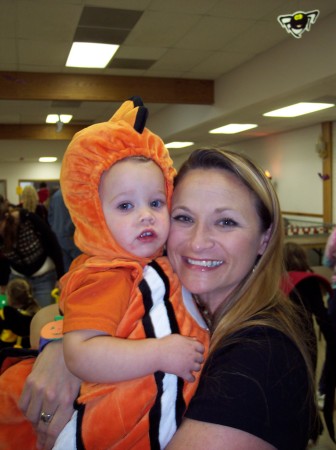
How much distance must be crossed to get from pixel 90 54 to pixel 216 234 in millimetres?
4936

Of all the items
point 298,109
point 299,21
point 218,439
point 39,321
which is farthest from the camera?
point 298,109

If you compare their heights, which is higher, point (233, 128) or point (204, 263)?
point (233, 128)

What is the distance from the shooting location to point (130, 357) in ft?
3.40

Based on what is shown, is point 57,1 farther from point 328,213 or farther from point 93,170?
point 328,213

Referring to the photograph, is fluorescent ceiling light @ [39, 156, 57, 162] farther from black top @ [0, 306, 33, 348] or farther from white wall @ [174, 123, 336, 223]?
black top @ [0, 306, 33, 348]

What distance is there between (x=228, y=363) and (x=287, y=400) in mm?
146

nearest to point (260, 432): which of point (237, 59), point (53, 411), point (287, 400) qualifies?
point (287, 400)

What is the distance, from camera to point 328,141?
9.18m

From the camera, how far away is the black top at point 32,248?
12.7ft

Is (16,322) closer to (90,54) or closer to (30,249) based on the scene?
(30,249)

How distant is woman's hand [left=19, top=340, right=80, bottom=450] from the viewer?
117cm

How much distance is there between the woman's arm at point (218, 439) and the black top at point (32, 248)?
10.1 feet

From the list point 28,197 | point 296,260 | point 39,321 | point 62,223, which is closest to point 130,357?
point 39,321

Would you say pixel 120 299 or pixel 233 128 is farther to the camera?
pixel 233 128
